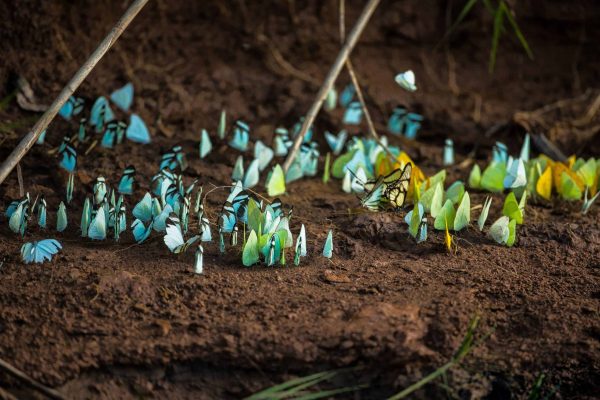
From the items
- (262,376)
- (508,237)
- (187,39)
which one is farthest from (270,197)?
(187,39)

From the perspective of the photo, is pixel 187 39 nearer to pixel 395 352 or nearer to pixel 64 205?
pixel 64 205

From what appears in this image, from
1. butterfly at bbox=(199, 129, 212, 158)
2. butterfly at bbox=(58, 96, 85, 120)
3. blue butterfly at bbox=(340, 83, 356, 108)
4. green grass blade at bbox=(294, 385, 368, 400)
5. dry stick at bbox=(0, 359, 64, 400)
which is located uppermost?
blue butterfly at bbox=(340, 83, 356, 108)

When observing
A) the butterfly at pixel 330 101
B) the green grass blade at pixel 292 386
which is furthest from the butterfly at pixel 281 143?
the green grass blade at pixel 292 386

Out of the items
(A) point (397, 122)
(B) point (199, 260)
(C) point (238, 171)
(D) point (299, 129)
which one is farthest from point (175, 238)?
(A) point (397, 122)

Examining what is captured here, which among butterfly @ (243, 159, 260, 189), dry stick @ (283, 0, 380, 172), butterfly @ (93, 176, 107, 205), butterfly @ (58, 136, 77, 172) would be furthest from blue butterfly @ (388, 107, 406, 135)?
butterfly @ (93, 176, 107, 205)

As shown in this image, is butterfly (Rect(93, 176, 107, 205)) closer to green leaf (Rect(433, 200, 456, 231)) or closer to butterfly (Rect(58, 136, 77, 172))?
butterfly (Rect(58, 136, 77, 172))

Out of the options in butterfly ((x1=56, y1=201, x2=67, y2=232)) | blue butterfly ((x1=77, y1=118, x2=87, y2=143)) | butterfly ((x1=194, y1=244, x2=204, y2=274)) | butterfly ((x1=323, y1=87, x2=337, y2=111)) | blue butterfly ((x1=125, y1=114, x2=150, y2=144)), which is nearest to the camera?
butterfly ((x1=194, y1=244, x2=204, y2=274))

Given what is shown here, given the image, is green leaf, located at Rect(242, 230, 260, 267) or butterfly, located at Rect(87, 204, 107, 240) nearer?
green leaf, located at Rect(242, 230, 260, 267)
